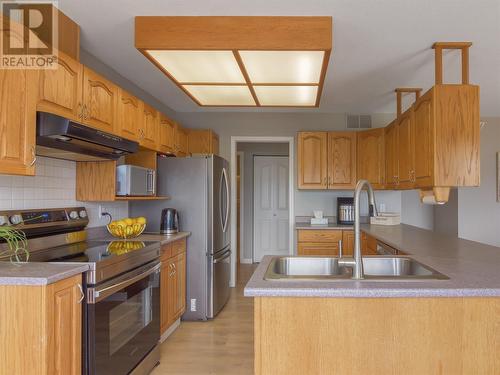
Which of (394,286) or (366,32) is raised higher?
(366,32)

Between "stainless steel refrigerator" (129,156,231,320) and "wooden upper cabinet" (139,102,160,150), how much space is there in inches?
13.3

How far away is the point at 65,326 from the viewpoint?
1809 mm

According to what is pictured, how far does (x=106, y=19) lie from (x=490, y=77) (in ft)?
11.0

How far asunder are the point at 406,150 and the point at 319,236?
1591mm

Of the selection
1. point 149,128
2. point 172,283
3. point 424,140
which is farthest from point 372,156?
point 172,283

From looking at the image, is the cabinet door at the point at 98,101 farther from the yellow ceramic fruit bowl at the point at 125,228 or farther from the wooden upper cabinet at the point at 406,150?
the wooden upper cabinet at the point at 406,150

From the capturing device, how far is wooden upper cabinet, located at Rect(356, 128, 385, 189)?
464 cm

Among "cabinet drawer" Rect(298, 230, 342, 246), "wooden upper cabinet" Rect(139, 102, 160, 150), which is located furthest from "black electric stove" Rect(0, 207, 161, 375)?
"cabinet drawer" Rect(298, 230, 342, 246)

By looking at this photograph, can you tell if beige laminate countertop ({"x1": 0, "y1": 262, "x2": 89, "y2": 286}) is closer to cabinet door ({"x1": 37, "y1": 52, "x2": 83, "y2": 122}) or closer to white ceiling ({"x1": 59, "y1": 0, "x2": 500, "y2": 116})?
cabinet door ({"x1": 37, "y1": 52, "x2": 83, "y2": 122})

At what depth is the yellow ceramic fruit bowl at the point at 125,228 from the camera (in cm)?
303

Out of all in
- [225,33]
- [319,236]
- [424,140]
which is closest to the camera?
[225,33]

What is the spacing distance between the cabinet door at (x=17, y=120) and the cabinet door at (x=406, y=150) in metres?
2.79

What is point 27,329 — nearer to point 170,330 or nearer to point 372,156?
point 170,330

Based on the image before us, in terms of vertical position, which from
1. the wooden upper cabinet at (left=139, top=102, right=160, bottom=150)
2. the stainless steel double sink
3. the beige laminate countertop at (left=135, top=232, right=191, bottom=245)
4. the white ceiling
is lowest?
the stainless steel double sink
